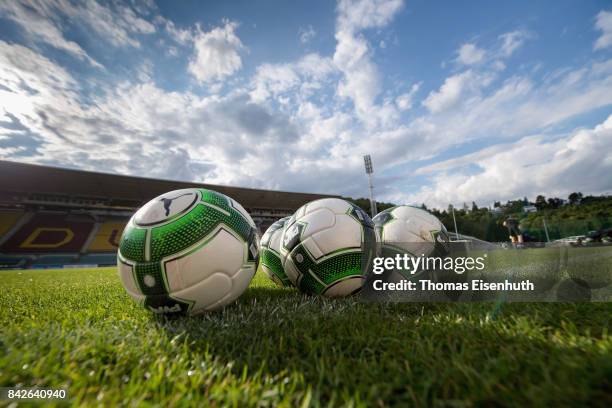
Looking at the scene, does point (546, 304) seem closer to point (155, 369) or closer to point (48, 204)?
point (155, 369)

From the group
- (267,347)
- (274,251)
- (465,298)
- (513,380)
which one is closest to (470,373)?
(513,380)

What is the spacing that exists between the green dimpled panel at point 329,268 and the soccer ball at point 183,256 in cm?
69

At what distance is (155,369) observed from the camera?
1.22 m

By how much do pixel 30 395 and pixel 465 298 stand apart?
2.95 meters

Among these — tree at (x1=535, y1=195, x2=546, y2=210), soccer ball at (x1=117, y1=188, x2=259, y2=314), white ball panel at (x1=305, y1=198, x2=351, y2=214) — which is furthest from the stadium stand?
tree at (x1=535, y1=195, x2=546, y2=210)

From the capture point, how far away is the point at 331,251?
2.63 metres

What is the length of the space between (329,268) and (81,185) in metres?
30.7

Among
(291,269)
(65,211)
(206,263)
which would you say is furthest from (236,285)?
(65,211)

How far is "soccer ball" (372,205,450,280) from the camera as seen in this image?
2.99 metres

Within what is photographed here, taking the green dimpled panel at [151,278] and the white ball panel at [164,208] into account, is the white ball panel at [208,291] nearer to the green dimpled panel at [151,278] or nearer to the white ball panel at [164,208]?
the green dimpled panel at [151,278]

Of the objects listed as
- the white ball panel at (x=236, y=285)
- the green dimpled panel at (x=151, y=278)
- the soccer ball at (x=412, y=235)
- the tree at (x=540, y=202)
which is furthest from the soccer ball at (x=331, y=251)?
the tree at (x=540, y=202)

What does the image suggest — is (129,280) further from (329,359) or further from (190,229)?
(329,359)

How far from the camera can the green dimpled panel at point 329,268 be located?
2631 millimetres

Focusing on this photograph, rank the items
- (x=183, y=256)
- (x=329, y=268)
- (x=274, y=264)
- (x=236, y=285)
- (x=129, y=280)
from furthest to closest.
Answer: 1. (x=274, y=264)
2. (x=329, y=268)
3. (x=236, y=285)
4. (x=129, y=280)
5. (x=183, y=256)
